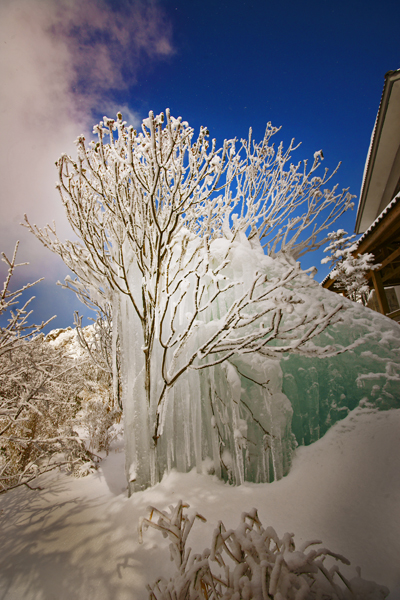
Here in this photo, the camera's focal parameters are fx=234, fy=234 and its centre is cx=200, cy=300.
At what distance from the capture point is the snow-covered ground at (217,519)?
1.27 meters

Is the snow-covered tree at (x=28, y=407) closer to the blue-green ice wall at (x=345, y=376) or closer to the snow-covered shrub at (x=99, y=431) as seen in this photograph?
the snow-covered shrub at (x=99, y=431)

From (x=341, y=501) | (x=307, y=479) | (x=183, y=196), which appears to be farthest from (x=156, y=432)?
(x=183, y=196)

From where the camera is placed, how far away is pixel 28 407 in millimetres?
3904

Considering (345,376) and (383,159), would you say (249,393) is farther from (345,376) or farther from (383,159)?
(383,159)

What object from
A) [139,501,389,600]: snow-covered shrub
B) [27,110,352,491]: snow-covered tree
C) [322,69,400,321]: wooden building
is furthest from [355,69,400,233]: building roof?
[139,501,389,600]: snow-covered shrub

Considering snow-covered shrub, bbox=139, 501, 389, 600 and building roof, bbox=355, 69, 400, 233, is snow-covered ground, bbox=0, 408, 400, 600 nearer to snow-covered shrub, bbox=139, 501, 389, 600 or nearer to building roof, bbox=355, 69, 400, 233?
snow-covered shrub, bbox=139, 501, 389, 600

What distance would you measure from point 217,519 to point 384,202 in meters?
10.6

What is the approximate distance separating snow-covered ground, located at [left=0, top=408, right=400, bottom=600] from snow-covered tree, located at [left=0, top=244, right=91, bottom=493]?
76 centimetres

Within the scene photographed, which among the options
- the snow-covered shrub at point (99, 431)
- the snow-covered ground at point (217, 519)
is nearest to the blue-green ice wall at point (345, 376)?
the snow-covered ground at point (217, 519)

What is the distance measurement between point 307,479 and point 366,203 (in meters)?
9.95

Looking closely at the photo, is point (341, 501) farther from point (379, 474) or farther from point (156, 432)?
point (156, 432)

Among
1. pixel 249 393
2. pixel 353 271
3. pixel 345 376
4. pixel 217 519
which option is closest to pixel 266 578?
pixel 217 519

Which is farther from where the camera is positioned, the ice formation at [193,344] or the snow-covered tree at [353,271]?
the snow-covered tree at [353,271]

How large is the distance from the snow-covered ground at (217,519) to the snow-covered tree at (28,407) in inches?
30.1
